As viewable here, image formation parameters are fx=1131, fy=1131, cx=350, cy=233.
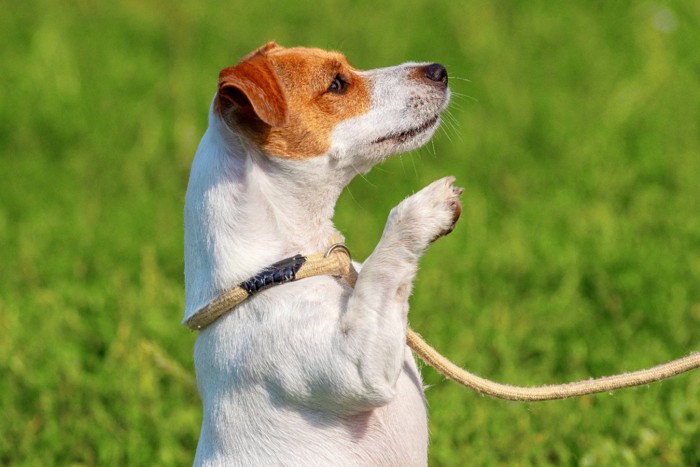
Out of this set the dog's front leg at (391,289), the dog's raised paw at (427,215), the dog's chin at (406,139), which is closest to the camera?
the dog's front leg at (391,289)

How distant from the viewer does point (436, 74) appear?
395 centimetres

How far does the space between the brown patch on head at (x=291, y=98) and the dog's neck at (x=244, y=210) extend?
5 cm

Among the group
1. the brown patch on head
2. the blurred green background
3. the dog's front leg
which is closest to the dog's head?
the brown patch on head

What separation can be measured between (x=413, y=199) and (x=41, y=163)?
564 cm

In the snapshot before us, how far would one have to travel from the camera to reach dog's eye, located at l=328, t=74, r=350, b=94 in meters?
3.86

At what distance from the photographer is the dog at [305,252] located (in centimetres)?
335

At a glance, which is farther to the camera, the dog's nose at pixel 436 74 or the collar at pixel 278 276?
the dog's nose at pixel 436 74

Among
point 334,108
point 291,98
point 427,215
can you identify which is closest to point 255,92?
point 291,98

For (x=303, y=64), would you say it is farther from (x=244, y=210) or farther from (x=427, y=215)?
(x=427, y=215)

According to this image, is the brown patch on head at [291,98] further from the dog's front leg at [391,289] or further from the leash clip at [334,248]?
the dog's front leg at [391,289]

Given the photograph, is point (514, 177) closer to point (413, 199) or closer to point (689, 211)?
point (689, 211)

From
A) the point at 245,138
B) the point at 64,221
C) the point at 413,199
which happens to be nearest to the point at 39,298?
the point at 64,221

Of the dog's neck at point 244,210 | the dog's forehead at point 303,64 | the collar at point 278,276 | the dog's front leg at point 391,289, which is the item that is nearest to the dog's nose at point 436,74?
the dog's forehead at point 303,64

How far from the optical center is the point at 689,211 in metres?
6.93
